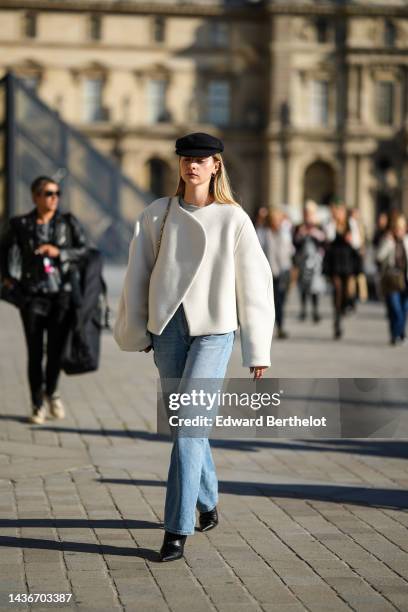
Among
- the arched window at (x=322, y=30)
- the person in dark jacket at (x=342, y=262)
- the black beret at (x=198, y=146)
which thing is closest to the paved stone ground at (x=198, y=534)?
the black beret at (x=198, y=146)

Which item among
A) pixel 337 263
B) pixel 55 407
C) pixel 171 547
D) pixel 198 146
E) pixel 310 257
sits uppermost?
pixel 198 146

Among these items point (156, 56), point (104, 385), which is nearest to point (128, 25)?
point (156, 56)

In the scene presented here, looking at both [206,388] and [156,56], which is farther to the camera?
[156,56]

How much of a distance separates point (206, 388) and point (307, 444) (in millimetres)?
3341

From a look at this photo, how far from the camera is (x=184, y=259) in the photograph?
18.0 feet

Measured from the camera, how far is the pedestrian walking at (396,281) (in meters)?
16.0

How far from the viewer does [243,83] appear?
73250 millimetres

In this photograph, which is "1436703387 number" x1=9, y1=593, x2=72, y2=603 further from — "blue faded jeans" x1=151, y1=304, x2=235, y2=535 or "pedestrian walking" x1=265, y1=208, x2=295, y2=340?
"pedestrian walking" x1=265, y1=208, x2=295, y2=340

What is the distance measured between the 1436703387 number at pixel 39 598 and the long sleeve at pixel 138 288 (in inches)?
46.2

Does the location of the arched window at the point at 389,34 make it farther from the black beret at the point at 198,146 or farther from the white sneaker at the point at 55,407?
the black beret at the point at 198,146

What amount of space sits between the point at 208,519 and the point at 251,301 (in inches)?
40.4

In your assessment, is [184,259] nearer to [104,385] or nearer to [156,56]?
[104,385]

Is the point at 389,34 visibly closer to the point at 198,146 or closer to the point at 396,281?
the point at 396,281

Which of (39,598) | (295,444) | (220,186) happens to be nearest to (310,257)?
(295,444)
